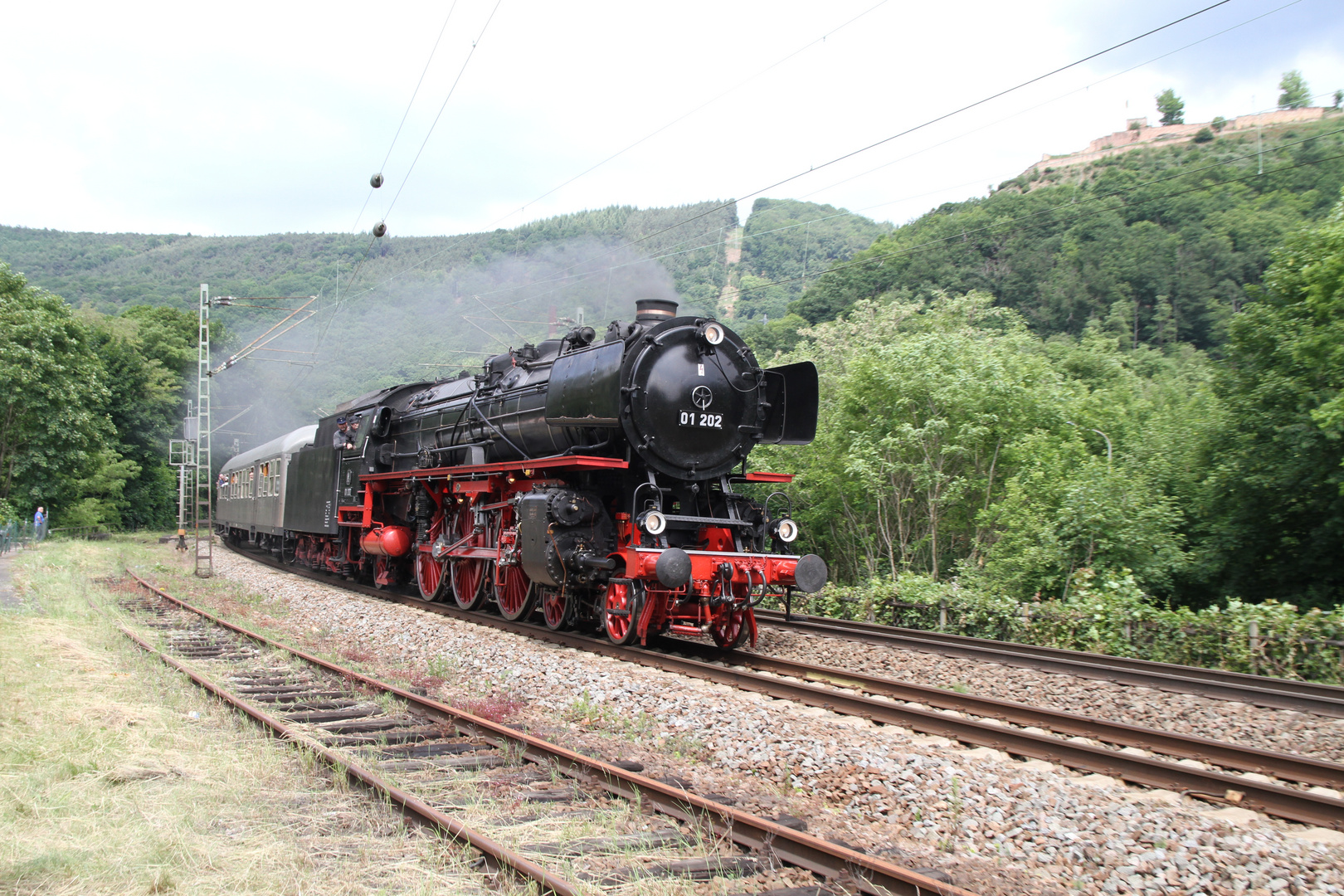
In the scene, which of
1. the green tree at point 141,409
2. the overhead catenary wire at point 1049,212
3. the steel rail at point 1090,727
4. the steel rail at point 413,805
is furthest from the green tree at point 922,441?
the green tree at point 141,409

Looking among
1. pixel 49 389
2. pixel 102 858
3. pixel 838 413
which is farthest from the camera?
pixel 49 389

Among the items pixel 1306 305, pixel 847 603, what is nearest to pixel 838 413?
pixel 847 603

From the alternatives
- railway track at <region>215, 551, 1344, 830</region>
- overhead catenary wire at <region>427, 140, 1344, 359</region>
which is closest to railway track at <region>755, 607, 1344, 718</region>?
railway track at <region>215, 551, 1344, 830</region>

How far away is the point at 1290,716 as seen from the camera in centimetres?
684

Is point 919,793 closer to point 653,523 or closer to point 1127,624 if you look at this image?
point 653,523

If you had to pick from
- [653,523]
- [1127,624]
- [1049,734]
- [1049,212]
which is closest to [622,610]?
[653,523]

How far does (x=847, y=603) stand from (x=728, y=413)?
5.27 meters

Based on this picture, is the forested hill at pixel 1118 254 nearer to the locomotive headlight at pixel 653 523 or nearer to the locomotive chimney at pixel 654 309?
the locomotive chimney at pixel 654 309

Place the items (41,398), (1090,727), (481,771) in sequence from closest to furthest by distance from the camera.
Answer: (481,771)
(1090,727)
(41,398)

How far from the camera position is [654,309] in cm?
1047

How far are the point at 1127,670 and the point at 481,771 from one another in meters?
6.16

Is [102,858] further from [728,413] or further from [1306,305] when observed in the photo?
[1306,305]

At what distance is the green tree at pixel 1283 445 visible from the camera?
46.6ft

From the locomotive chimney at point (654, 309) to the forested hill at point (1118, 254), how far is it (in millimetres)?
39399
